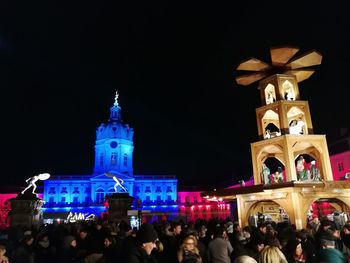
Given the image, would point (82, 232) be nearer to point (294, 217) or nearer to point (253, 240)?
point (253, 240)

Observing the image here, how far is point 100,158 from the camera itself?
80000 mm

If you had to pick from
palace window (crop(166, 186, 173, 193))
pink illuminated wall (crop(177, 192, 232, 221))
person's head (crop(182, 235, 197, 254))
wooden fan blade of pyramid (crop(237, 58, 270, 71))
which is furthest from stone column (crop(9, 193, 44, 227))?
palace window (crop(166, 186, 173, 193))

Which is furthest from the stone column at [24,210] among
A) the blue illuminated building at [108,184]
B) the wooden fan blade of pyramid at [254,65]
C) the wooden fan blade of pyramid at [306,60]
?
the blue illuminated building at [108,184]

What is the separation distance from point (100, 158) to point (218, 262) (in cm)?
7689

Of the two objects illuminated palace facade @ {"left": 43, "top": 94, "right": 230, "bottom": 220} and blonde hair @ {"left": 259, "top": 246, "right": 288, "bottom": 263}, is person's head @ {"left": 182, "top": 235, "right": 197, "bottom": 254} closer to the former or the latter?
blonde hair @ {"left": 259, "top": 246, "right": 288, "bottom": 263}

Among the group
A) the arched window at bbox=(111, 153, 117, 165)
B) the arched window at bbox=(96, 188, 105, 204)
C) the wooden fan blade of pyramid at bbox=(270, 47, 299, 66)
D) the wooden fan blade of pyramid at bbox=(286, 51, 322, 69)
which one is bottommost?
the arched window at bbox=(96, 188, 105, 204)

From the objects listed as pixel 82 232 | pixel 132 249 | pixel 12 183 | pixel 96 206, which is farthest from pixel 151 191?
pixel 132 249

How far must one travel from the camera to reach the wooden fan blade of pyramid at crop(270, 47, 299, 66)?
15742mm

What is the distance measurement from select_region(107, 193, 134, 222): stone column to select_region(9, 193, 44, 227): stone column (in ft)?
15.6

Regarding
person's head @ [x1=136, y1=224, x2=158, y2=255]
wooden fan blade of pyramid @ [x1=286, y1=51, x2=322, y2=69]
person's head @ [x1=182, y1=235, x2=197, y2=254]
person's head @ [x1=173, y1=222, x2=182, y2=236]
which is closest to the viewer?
person's head @ [x1=136, y1=224, x2=158, y2=255]

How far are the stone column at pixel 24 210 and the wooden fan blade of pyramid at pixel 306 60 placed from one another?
18.8m

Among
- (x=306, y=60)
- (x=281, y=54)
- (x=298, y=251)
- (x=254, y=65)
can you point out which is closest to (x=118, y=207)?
(x=254, y=65)

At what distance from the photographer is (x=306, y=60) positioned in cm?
1647

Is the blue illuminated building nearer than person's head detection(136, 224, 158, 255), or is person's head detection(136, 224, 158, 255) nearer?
person's head detection(136, 224, 158, 255)
